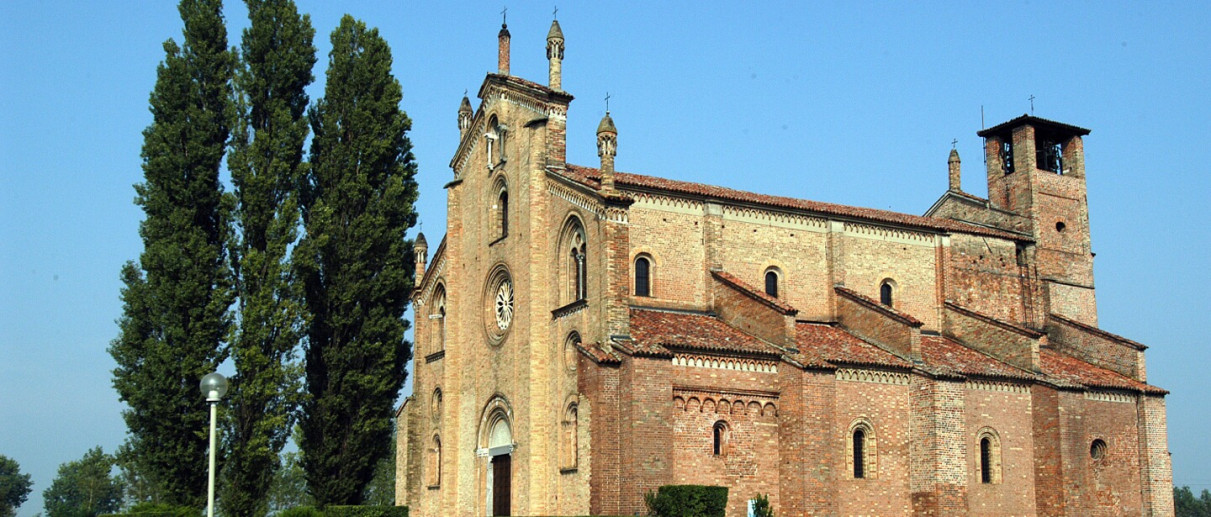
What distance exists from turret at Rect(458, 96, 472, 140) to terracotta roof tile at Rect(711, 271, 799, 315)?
914 cm

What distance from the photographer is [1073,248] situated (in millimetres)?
36656

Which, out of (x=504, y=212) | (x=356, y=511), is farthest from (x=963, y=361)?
(x=356, y=511)

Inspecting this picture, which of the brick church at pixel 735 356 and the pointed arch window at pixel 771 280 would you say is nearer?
the brick church at pixel 735 356

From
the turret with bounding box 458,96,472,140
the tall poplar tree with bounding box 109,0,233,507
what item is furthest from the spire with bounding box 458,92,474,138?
the tall poplar tree with bounding box 109,0,233,507

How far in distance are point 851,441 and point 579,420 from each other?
689cm

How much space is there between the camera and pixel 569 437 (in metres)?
25.3

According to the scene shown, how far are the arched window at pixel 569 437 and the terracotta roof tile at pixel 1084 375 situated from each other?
1352 cm

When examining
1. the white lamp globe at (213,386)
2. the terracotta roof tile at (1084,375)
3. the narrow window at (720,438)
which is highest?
the terracotta roof tile at (1084,375)

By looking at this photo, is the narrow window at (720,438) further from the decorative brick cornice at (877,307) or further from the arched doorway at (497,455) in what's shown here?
the decorative brick cornice at (877,307)

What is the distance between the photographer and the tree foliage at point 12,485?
87.6 m

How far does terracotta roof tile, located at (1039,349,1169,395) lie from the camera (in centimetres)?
3005

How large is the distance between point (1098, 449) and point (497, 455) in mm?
16805

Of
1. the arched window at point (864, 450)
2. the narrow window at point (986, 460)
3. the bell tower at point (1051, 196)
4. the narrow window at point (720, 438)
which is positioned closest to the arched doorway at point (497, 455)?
the narrow window at point (720, 438)

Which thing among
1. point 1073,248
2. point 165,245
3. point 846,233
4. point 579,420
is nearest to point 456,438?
point 579,420
